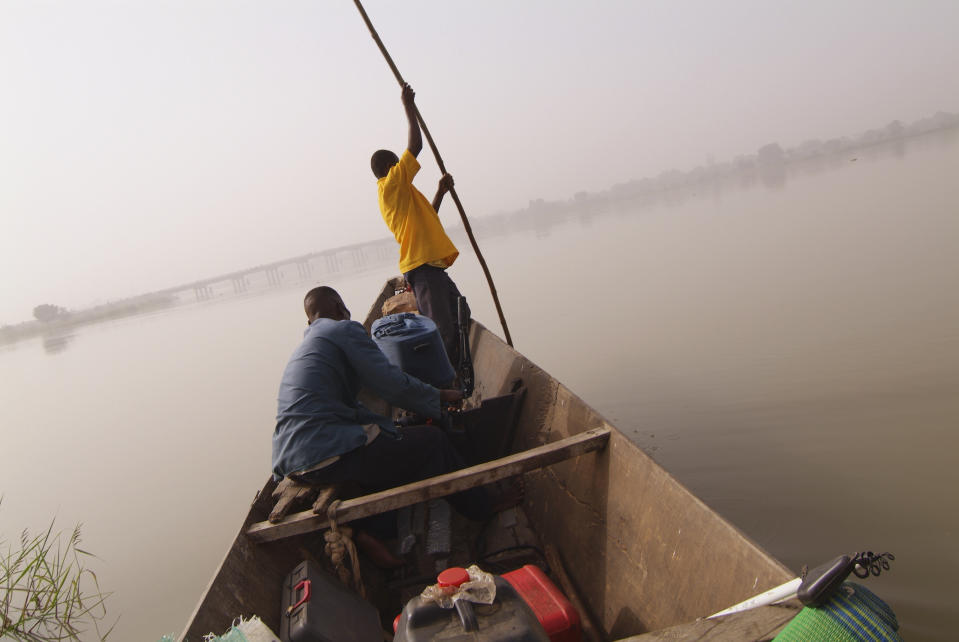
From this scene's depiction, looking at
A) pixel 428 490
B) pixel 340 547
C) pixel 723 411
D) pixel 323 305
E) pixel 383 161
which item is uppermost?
pixel 383 161

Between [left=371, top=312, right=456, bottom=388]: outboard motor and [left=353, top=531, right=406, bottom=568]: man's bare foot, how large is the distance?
1054 millimetres

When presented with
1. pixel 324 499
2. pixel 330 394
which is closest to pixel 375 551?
pixel 324 499

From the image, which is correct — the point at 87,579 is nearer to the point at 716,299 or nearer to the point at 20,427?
the point at 716,299

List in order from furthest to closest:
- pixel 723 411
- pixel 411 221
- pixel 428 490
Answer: pixel 723 411, pixel 411 221, pixel 428 490

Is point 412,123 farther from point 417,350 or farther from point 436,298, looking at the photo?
point 417,350

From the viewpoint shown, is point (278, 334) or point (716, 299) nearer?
point (716, 299)

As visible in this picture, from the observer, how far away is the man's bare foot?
2.51 m

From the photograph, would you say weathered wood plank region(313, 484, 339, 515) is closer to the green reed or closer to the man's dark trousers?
the green reed

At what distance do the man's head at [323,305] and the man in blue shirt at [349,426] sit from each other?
0.03 metres

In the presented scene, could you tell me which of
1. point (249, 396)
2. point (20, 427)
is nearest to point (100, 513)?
point (249, 396)

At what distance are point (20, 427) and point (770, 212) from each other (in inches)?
837

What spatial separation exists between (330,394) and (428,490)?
622mm

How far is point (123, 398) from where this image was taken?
13.5m

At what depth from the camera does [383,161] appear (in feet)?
13.7
